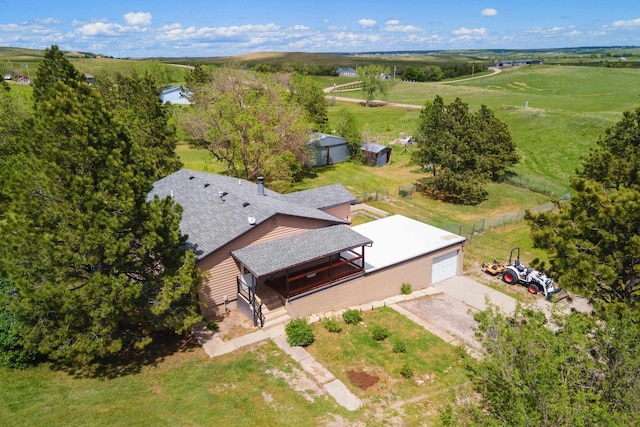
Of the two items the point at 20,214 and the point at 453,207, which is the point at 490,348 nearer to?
the point at 20,214

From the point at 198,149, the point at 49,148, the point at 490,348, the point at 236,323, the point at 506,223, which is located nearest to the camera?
the point at 490,348

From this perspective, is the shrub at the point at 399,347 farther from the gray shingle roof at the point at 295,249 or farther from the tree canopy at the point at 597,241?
the tree canopy at the point at 597,241

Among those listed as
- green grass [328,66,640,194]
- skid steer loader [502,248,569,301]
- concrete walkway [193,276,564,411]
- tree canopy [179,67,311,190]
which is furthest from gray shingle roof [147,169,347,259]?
green grass [328,66,640,194]

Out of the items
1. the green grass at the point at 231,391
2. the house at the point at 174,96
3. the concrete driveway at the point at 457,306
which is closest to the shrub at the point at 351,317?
the green grass at the point at 231,391

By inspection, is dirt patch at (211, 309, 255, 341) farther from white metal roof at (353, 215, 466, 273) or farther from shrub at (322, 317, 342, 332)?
white metal roof at (353, 215, 466, 273)

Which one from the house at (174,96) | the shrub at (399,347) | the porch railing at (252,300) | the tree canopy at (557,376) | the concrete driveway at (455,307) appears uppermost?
the house at (174,96)

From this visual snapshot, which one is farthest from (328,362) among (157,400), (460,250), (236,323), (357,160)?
(357,160)

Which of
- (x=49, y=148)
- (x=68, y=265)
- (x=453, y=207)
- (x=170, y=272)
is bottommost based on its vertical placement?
(x=453, y=207)
